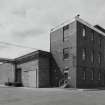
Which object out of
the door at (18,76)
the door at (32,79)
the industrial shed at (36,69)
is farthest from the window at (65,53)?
the door at (18,76)

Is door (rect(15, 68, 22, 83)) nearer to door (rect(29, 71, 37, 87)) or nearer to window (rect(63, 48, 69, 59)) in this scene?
door (rect(29, 71, 37, 87))

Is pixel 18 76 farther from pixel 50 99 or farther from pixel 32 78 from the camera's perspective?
pixel 50 99

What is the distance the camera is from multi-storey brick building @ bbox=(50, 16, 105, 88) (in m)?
23.3

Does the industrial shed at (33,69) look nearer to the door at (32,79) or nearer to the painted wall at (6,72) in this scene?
the door at (32,79)

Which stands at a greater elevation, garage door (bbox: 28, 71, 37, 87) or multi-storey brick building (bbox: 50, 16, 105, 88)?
multi-storey brick building (bbox: 50, 16, 105, 88)

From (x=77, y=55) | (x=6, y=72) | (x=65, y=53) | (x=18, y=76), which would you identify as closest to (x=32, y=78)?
(x=18, y=76)

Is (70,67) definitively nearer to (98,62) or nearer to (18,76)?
(98,62)

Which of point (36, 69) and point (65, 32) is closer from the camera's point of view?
point (36, 69)

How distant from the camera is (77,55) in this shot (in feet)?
76.1

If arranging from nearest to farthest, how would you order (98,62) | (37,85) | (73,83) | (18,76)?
(73,83) → (37,85) → (98,62) → (18,76)

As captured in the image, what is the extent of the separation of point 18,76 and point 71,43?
1344 centimetres

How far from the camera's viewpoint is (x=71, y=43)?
24031 millimetres

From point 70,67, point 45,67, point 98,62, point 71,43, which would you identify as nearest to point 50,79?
point 45,67

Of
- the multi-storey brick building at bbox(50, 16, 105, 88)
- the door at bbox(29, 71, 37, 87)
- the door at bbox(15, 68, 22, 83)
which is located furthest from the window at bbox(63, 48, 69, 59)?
the door at bbox(15, 68, 22, 83)
